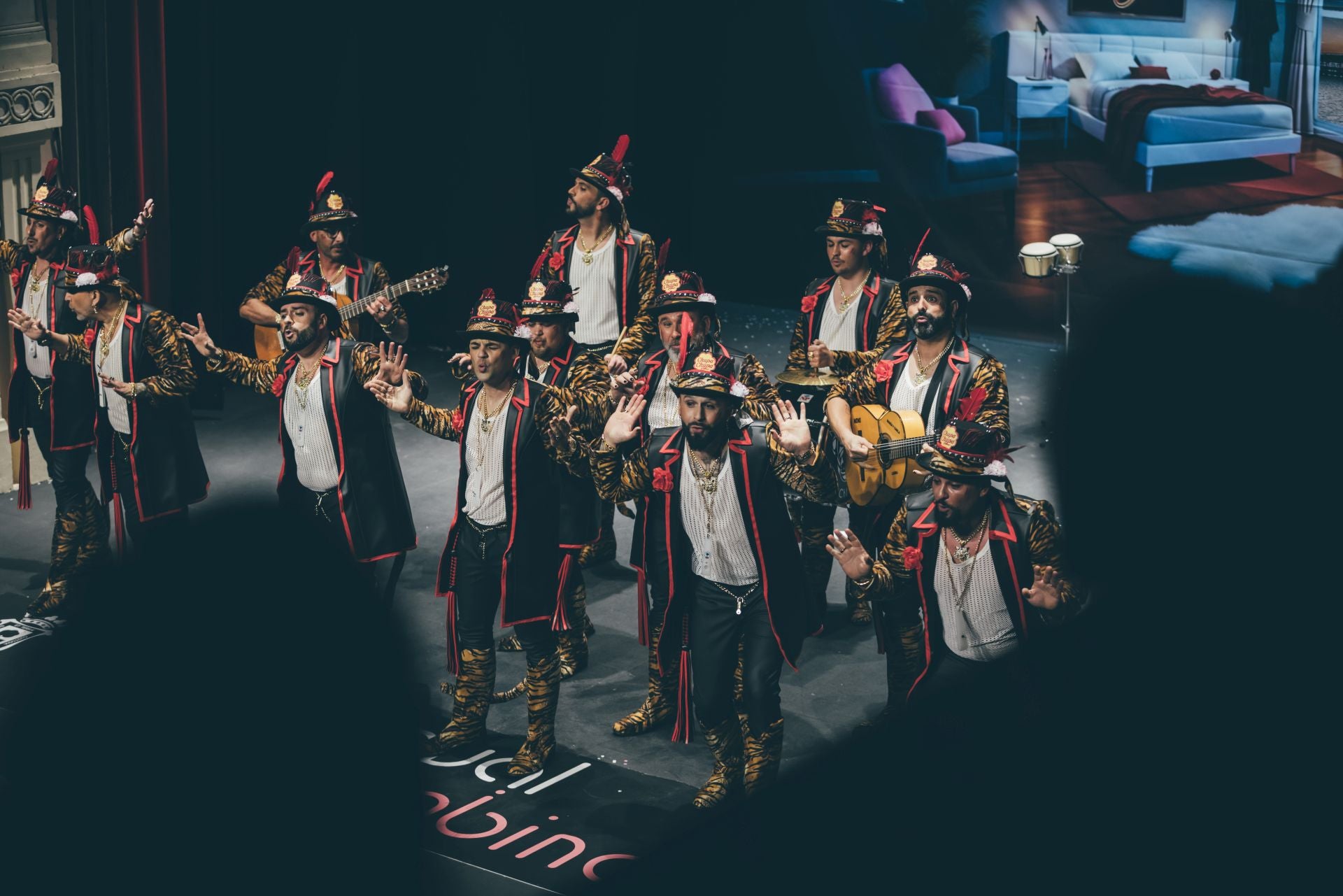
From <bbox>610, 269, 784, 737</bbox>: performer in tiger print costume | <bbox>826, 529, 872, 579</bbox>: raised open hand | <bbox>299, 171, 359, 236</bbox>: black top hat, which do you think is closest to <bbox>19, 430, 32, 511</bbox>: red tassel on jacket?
<bbox>299, 171, 359, 236</bbox>: black top hat

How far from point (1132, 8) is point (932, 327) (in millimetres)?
4343

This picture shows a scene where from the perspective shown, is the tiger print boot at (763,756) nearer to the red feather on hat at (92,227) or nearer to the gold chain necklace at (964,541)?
the gold chain necklace at (964,541)

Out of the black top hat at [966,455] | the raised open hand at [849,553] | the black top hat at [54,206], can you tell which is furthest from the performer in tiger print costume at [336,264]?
the black top hat at [966,455]

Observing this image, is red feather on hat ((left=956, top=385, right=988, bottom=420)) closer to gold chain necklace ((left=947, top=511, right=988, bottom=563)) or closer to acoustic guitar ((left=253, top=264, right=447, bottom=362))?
gold chain necklace ((left=947, top=511, right=988, bottom=563))

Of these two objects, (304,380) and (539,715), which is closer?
(539,715)

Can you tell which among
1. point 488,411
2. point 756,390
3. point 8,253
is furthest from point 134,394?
point 756,390

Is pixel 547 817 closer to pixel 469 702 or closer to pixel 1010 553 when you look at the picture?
pixel 469 702

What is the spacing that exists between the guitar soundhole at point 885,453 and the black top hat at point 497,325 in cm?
142

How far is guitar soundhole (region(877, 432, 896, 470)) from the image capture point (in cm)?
637

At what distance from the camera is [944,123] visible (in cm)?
1073

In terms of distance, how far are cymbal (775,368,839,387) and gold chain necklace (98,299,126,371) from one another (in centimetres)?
294

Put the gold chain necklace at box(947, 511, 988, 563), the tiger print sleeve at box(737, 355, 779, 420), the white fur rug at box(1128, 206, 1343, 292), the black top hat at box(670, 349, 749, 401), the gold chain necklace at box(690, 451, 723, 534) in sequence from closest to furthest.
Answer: the gold chain necklace at box(947, 511, 988, 563), the black top hat at box(670, 349, 749, 401), the gold chain necklace at box(690, 451, 723, 534), the tiger print sleeve at box(737, 355, 779, 420), the white fur rug at box(1128, 206, 1343, 292)

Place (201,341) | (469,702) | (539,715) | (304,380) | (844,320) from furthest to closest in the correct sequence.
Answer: (844,320) < (201,341) < (304,380) < (469,702) < (539,715)

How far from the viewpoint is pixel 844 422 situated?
650cm
